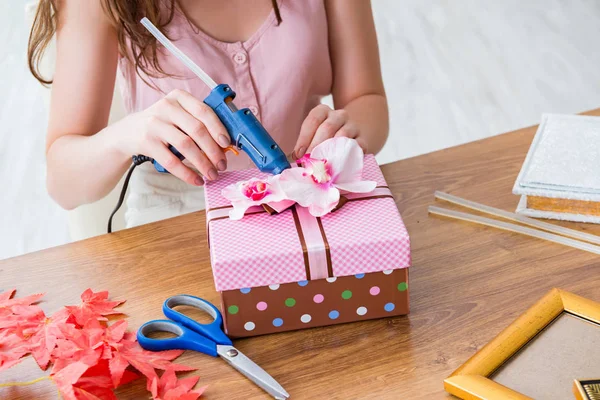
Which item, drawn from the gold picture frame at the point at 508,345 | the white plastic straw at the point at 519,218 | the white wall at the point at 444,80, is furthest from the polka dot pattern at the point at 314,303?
the white wall at the point at 444,80

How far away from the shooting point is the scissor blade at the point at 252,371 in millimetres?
686

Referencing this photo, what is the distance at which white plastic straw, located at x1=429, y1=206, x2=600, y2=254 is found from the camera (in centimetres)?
86

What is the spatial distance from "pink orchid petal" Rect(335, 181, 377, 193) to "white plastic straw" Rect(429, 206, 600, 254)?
0.55 ft

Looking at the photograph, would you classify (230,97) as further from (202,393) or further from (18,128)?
(18,128)

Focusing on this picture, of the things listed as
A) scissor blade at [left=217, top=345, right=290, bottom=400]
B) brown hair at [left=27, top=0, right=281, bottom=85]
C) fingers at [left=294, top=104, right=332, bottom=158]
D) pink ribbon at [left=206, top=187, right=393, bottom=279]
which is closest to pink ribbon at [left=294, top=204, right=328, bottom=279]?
pink ribbon at [left=206, top=187, right=393, bottom=279]

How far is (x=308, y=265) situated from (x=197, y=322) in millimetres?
137

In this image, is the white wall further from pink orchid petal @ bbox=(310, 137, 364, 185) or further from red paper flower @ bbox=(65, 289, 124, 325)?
pink orchid petal @ bbox=(310, 137, 364, 185)

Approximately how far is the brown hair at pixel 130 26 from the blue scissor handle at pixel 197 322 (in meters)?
0.44

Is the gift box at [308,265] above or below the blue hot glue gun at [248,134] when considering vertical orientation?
below

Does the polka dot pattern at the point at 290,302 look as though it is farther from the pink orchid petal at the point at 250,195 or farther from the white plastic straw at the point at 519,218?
the white plastic straw at the point at 519,218

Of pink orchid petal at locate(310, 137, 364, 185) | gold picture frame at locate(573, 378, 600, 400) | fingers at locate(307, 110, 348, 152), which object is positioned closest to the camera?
gold picture frame at locate(573, 378, 600, 400)

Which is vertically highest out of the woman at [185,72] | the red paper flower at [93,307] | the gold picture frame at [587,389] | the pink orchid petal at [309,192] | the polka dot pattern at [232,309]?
the woman at [185,72]

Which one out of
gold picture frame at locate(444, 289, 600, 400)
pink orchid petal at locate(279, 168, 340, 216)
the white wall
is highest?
the white wall

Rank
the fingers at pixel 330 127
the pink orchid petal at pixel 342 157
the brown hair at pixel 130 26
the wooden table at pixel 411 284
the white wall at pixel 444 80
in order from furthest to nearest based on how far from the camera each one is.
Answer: the white wall at pixel 444 80
the brown hair at pixel 130 26
the fingers at pixel 330 127
the pink orchid petal at pixel 342 157
the wooden table at pixel 411 284
